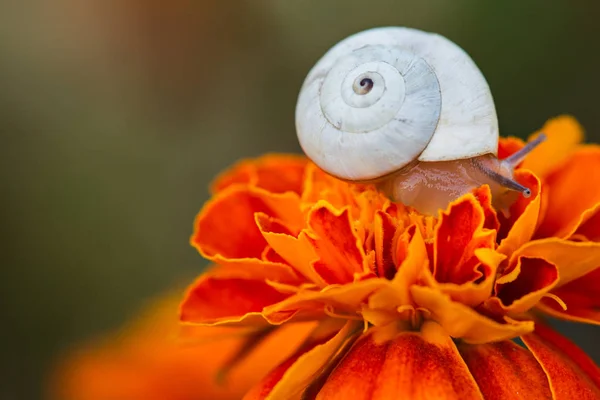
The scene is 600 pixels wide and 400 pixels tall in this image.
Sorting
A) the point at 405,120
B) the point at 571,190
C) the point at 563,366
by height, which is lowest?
the point at 563,366

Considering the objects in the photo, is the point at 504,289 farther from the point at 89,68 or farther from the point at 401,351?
the point at 89,68

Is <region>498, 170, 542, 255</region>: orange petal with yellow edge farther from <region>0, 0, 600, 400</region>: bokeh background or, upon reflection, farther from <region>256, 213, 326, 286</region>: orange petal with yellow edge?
<region>0, 0, 600, 400</region>: bokeh background

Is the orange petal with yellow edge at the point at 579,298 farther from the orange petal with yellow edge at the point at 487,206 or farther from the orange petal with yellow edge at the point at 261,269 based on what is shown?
the orange petal with yellow edge at the point at 261,269

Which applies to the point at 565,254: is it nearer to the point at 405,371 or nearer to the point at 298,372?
the point at 405,371

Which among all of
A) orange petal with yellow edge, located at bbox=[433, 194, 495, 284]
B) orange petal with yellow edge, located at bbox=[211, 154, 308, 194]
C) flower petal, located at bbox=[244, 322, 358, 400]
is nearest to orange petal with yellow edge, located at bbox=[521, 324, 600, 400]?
orange petal with yellow edge, located at bbox=[433, 194, 495, 284]

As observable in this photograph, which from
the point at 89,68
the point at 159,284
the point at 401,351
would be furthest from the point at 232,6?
the point at 401,351

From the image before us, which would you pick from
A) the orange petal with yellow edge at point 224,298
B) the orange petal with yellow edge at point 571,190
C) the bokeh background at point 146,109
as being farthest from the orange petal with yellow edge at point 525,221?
the bokeh background at point 146,109

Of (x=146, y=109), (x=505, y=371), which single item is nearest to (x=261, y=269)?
(x=505, y=371)
